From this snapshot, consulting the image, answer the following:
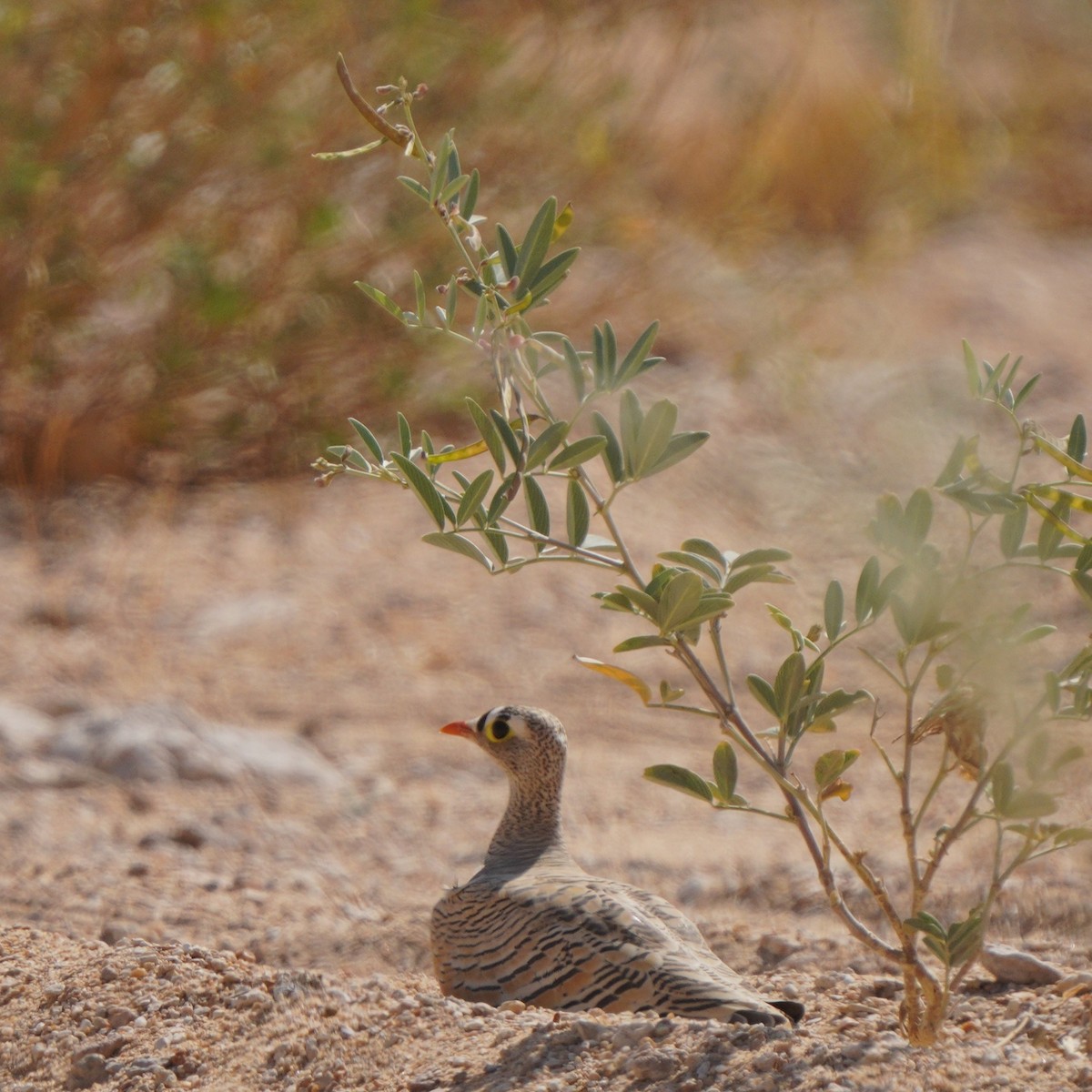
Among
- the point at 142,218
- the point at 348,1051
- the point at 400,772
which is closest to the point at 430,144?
the point at 142,218

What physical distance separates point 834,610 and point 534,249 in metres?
0.68

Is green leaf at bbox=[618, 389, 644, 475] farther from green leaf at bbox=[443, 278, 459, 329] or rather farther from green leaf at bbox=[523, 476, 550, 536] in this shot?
green leaf at bbox=[443, 278, 459, 329]

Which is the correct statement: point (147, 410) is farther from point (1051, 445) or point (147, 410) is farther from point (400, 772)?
point (1051, 445)

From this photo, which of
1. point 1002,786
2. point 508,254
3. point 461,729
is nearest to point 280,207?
point 461,729

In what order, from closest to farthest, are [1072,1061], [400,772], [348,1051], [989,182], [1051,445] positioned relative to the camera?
1. [1051,445]
2. [1072,1061]
3. [348,1051]
4. [400,772]
5. [989,182]

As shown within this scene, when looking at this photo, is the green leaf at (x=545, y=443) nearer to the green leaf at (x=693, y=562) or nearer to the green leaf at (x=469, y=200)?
the green leaf at (x=693, y=562)

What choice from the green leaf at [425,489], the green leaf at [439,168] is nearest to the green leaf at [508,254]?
the green leaf at [439,168]

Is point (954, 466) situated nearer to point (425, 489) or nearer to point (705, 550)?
point (705, 550)

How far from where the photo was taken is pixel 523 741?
3.62 m

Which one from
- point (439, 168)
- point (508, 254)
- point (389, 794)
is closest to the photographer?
point (439, 168)

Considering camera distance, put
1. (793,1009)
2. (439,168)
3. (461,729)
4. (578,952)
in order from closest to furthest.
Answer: (439,168)
(793,1009)
(578,952)
(461,729)

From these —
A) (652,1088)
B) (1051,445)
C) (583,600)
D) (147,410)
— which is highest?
(147,410)

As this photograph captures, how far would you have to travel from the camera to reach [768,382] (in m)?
8.05

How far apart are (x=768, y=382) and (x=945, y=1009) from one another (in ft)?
19.7
